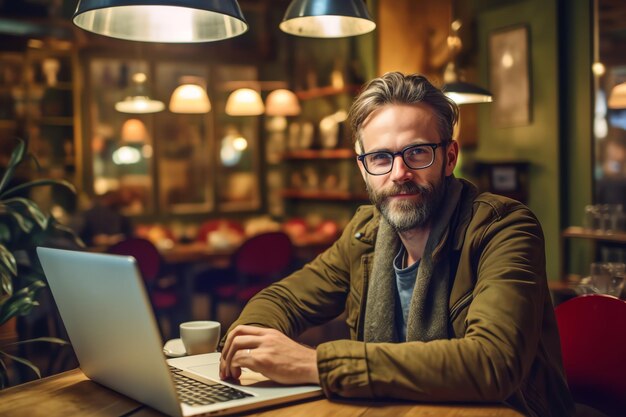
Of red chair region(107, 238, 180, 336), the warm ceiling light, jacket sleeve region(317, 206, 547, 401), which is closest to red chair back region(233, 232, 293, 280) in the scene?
red chair region(107, 238, 180, 336)

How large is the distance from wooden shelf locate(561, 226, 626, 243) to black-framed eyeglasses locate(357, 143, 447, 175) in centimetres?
295

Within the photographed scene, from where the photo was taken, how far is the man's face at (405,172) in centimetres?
172

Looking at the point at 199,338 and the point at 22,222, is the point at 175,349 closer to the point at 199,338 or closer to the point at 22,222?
the point at 199,338

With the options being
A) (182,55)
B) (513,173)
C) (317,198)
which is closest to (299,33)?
(513,173)

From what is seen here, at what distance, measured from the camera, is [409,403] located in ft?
4.40

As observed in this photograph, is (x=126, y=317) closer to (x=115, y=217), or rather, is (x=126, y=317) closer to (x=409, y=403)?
(x=409, y=403)

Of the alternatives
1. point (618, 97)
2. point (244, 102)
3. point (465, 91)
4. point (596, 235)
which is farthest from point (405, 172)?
point (244, 102)

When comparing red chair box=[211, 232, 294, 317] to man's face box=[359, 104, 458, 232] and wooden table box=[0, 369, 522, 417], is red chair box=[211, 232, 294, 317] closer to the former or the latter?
man's face box=[359, 104, 458, 232]

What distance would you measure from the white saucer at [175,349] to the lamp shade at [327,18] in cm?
122

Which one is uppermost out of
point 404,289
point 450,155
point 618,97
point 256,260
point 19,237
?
point 618,97

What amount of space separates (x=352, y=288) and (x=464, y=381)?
66 cm

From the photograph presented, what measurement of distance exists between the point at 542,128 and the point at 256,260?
2430 mm

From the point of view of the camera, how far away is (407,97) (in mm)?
1764

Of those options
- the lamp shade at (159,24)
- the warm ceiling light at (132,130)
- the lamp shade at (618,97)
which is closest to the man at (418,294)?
the lamp shade at (159,24)
